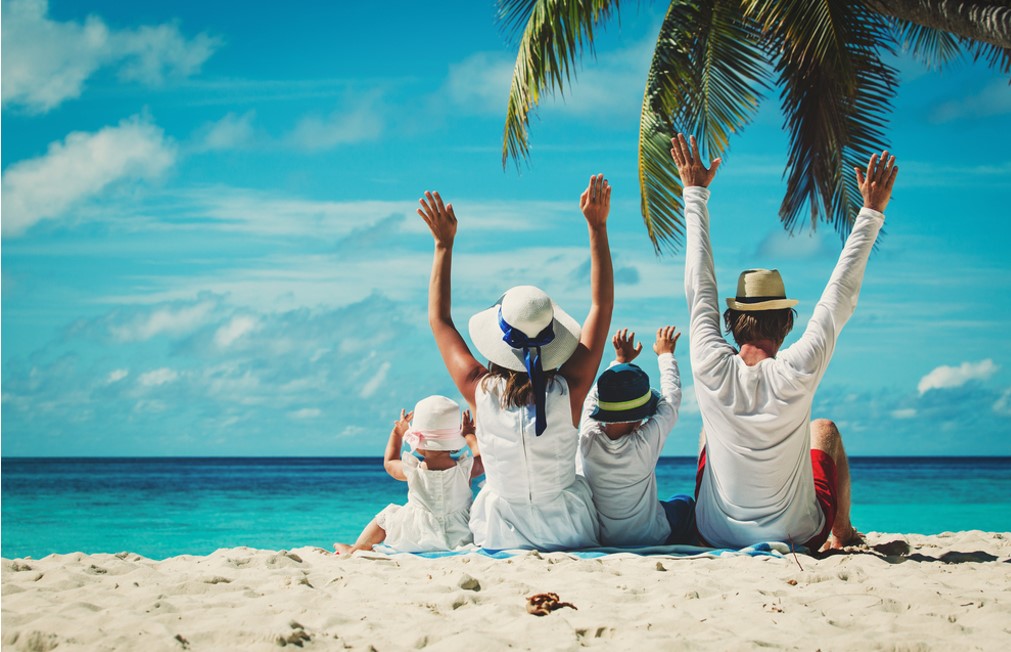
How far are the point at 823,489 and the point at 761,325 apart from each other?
970 mm

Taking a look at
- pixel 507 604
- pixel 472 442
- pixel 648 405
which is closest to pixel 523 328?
pixel 648 405

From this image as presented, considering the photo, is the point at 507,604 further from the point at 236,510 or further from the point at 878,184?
the point at 236,510

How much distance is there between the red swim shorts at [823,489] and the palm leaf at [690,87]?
165 inches

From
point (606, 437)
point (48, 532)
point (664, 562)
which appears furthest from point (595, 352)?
point (48, 532)

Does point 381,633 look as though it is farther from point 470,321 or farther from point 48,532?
point 48,532

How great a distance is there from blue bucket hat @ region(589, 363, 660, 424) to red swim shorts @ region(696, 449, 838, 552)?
54 centimetres

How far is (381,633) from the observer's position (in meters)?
3.01

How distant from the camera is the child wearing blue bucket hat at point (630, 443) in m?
4.52

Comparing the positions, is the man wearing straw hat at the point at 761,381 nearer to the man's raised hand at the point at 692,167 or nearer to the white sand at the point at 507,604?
the man's raised hand at the point at 692,167

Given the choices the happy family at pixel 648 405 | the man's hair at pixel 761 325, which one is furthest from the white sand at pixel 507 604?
the man's hair at pixel 761 325

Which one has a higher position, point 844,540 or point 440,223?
point 440,223

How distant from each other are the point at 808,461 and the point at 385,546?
2414 millimetres

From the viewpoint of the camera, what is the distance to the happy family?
Answer: 4.25 meters

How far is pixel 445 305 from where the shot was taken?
184 inches
